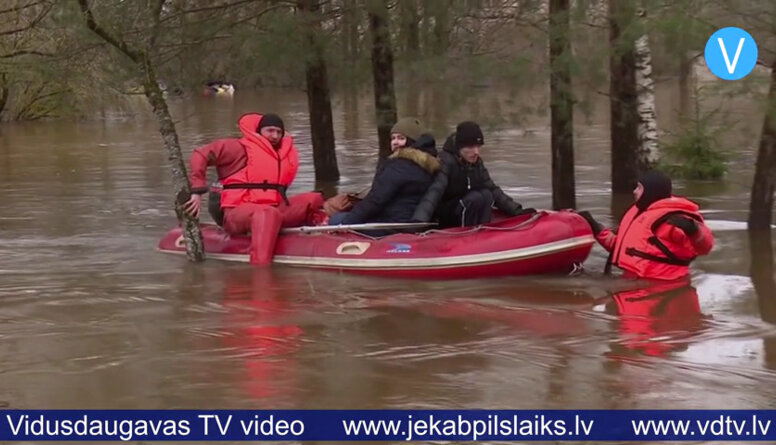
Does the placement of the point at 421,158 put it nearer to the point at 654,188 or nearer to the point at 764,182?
the point at 654,188

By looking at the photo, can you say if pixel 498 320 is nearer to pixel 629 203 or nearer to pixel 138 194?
pixel 629 203

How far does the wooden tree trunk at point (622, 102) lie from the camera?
10.1 m

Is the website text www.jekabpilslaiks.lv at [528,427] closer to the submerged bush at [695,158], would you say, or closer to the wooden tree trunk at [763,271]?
the wooden tree trunk at [763,271]

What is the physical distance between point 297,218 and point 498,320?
3.04m

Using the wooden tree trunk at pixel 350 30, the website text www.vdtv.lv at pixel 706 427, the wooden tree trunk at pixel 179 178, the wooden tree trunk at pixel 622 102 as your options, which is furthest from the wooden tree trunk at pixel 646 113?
the website text www.vdtv.lv at pixel 706 427

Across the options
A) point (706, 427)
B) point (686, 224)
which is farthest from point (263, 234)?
point (706, 427)

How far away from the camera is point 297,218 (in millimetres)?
9938

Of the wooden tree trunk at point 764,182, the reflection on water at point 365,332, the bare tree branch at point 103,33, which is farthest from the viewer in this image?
the wooden tree trunk at point 764,182

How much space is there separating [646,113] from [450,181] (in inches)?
185

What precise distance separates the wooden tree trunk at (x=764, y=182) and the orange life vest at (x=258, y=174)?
428 cm

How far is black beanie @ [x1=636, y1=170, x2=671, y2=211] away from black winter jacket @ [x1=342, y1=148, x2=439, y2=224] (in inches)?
68.8

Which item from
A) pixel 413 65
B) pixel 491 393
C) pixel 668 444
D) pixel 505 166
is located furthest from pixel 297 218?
pixel 505 166

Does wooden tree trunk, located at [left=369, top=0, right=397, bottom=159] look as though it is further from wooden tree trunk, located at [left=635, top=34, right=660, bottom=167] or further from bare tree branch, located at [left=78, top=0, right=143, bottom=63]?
bare tree branch, located at [left=78, top=0, right=143, bottom=63]

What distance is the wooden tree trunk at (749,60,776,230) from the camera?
1003 cm
